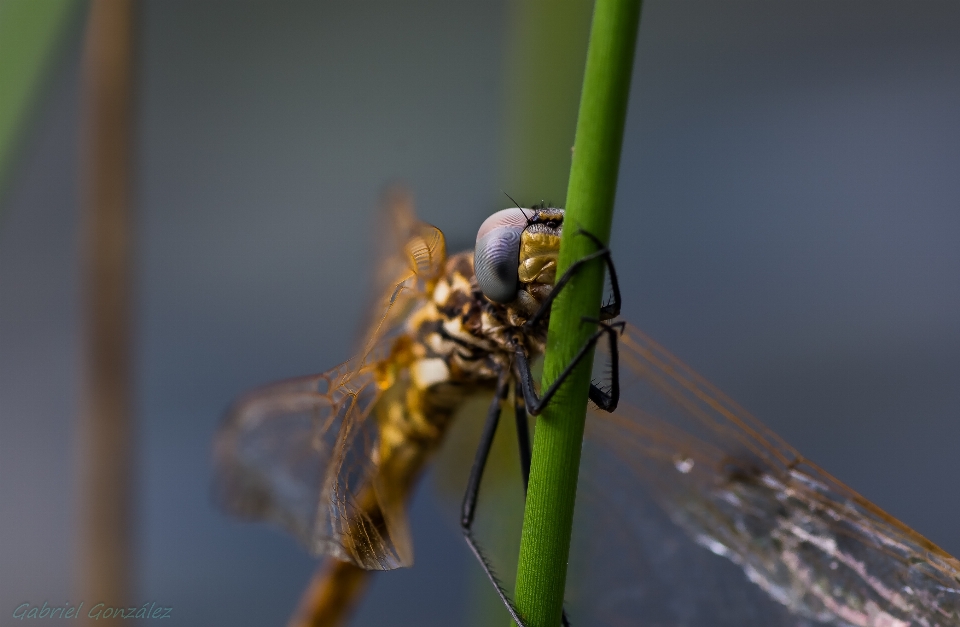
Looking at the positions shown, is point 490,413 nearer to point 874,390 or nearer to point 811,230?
point 811,230

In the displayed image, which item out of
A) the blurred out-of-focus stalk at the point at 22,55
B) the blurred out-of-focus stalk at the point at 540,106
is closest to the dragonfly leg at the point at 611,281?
the blurred out-of-focus stalk at the point at 540,106

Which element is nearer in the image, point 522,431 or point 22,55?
point 22,55

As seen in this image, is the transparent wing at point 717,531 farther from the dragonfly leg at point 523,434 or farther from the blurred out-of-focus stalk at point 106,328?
the blurred out-of-focus stalk at point 106,328

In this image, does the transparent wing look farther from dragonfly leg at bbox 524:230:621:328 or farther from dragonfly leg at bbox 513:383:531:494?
dragonfly leg at bbox 524:230:621:328
